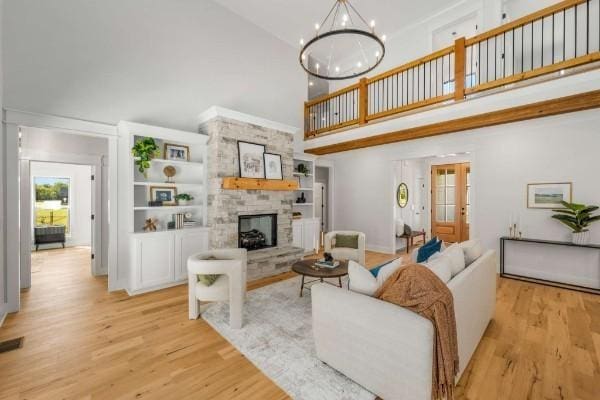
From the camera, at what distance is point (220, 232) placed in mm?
4301

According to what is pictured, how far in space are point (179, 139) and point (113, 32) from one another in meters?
1.67

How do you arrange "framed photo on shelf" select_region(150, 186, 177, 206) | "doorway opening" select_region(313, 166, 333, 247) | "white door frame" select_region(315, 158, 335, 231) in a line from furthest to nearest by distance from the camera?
"doorway opening" select_region(313, 166, 333, 247) → "white door frame" select_region(315, 158, 335, 231) → "framed photo on shelf" select_region(150, 186, 177, 206)

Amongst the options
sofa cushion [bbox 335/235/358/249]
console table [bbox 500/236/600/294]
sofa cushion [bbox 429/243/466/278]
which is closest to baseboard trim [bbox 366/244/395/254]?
sofa cushion [bbox 335/235/358/249]

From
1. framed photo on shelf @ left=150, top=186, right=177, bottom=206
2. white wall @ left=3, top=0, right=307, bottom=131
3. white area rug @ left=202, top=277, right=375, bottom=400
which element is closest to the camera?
white area rug @ left=202, top=277, right=375, bottom=400

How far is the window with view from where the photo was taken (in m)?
6.79

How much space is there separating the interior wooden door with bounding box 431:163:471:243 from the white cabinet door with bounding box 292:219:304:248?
420 centimetres

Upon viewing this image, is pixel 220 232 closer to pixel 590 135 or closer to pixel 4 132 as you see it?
pixel 4 132

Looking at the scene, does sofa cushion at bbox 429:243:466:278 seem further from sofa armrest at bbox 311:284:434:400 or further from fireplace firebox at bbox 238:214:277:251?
fireplace firebox at bbox 238:214:277:251

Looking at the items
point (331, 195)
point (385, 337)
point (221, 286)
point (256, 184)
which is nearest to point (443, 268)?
point (385, 337)

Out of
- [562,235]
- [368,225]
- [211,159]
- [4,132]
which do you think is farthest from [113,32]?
[562,235]

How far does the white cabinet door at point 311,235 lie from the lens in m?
6.10

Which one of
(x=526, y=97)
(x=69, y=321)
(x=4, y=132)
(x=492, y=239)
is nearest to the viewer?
(x=69, y=321)

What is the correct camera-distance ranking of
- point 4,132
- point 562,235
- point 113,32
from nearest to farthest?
1. point 4,132
2. point 113,32
3. point 562,235

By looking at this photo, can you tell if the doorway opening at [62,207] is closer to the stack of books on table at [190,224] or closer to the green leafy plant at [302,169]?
the stack of books on table at [190,224]
